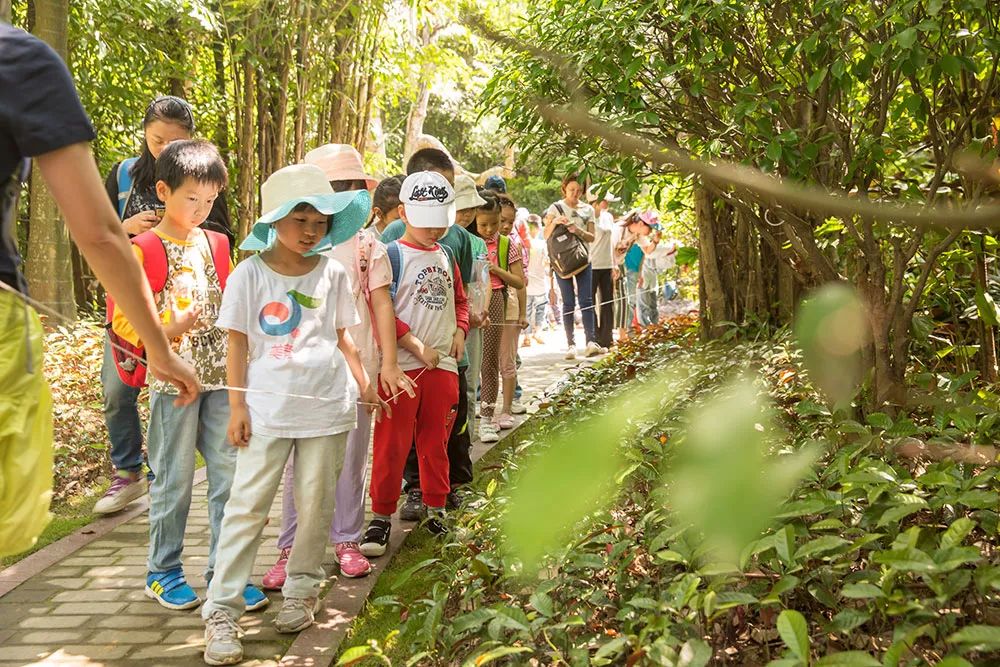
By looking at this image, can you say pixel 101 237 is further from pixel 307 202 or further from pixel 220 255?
pixel 220 255

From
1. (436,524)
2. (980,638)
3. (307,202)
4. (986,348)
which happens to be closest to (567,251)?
(986,348)

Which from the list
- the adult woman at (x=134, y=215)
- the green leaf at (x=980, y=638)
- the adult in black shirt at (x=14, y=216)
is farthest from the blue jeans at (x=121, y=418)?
the green leaf at (x=980, y=638)

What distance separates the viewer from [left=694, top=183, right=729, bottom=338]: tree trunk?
7.82 m

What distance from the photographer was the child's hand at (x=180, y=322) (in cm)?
365

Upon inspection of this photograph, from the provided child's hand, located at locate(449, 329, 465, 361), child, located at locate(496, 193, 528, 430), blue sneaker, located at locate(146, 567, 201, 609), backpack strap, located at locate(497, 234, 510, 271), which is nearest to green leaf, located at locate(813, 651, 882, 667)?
blue sneaker, located at locate(146, 567, 201, 609)

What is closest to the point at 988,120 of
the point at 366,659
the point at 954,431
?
the point at 954,431

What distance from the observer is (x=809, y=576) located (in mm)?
2801

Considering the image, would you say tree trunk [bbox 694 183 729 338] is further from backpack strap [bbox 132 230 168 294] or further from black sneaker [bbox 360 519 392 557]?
backpack strap [bbox 132 230 168 294]

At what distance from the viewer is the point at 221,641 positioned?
338cm

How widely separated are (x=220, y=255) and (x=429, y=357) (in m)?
1.05

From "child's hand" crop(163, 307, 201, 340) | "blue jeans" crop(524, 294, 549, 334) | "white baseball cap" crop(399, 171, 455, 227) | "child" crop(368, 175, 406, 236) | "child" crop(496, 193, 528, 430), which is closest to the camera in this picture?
"child's hand" crop(163, 307, 201, 340)

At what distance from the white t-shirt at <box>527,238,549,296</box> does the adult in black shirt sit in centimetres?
1082

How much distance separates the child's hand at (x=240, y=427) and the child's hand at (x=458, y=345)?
1.43 metres

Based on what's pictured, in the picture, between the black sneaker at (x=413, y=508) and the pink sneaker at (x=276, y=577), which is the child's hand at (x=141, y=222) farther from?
the black sneaker at (x=413, y=508)
